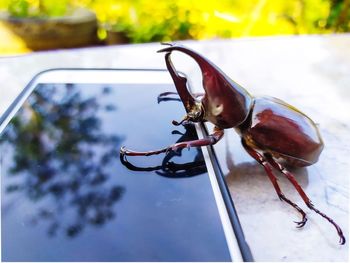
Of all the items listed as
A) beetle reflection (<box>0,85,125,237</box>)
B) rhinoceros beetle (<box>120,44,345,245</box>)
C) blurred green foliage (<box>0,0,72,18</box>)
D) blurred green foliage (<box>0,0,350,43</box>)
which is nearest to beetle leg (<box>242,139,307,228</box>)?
rhinoceros beetle (<box>120,44,345,245</box>)

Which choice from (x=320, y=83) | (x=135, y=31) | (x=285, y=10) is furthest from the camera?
(x=135, y=31)

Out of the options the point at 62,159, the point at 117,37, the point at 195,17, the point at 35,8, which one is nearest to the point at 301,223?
the point at 62,159

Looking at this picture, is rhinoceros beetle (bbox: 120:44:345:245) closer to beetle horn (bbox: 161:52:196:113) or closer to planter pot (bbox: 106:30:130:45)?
beetle horn (bbox: 161:52:196:113)

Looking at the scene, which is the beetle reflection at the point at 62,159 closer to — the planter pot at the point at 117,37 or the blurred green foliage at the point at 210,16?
the blurred green foliage at the point at 210,16

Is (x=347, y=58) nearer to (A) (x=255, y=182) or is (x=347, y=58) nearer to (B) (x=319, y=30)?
(A) (x=255, y=182)

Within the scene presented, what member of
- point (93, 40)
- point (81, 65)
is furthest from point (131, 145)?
point (93, 40)
